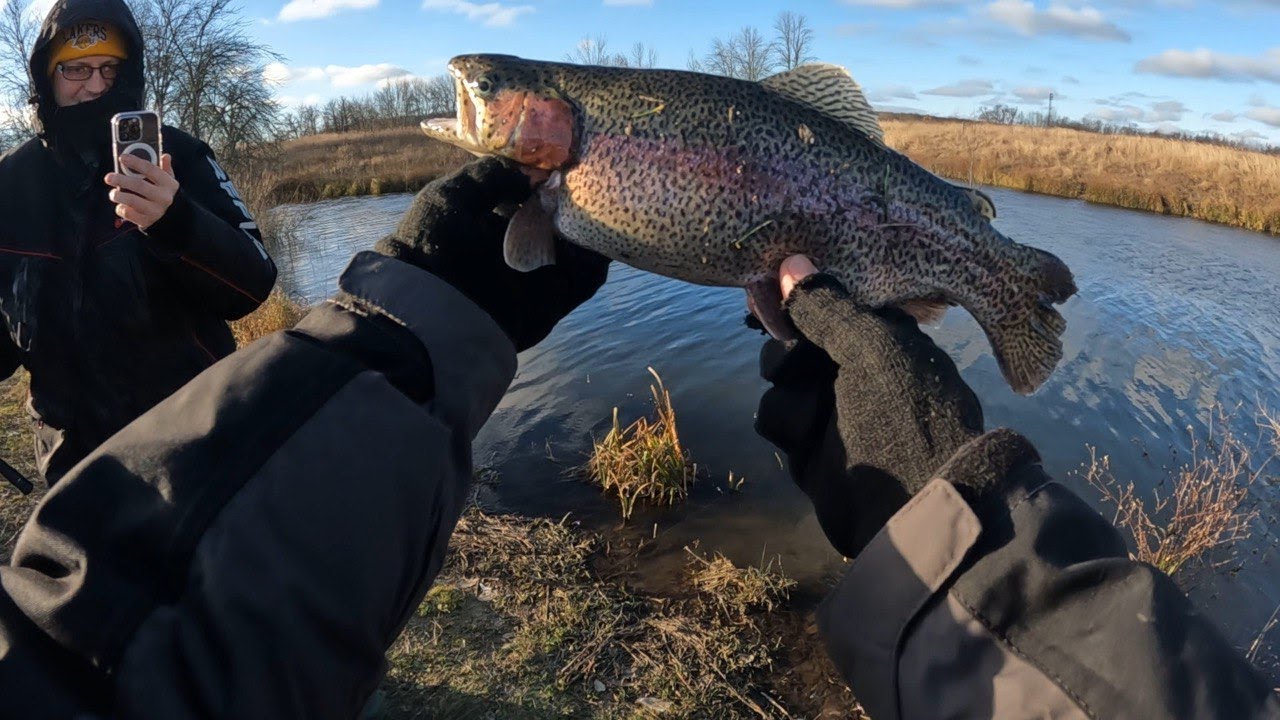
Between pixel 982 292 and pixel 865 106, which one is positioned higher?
pixel 865 106

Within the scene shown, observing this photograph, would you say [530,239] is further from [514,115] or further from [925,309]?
[925,309]

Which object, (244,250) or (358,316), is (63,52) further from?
(358,316)

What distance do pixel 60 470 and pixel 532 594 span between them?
3220 mm

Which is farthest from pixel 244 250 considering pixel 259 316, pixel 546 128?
pixel 259 316

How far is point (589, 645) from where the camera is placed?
4.93 m

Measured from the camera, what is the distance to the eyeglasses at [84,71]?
12.4 feet

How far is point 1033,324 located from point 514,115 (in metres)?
Result: 2.79

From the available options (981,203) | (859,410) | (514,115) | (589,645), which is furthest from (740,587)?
(514,115)

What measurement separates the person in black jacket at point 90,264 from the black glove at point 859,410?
3030mm

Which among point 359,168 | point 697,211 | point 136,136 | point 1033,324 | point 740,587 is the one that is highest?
point 359,168

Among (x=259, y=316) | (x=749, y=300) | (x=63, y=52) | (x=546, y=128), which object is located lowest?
(x=259, y=316)

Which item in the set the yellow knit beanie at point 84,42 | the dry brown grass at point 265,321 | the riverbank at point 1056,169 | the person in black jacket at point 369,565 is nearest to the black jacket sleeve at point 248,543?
the person in black jacket at point 369,565

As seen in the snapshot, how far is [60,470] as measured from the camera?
3656 mm

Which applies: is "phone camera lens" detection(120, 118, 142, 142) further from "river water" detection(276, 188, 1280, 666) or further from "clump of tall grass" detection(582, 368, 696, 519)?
"clump of tall grass" detection(582, 368, 696, 519)
